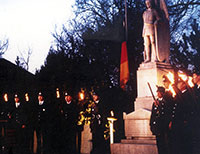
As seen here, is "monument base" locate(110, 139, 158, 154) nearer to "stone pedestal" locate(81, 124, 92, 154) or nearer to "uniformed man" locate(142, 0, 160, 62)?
"stone pedestal" locate(81, 124, 92, 154)

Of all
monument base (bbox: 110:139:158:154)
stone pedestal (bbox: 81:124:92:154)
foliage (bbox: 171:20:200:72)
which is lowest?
monument base (bbox: 110:139:158:154)

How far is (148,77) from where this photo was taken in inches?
491

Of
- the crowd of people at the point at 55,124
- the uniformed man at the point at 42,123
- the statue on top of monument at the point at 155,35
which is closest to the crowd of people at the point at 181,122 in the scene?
the statue on top of monument at the point at 155,35

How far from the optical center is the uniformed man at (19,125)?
15164 mm

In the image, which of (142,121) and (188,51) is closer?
(142,121)

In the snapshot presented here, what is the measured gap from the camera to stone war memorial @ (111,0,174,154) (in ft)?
37.7

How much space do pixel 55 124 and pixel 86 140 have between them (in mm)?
1142

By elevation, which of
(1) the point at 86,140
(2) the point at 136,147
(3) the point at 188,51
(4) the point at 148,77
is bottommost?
(2) the point at 136,147

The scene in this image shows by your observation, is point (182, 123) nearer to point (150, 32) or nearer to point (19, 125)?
point (150, 32)

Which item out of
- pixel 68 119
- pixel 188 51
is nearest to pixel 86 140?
pixel 68 119

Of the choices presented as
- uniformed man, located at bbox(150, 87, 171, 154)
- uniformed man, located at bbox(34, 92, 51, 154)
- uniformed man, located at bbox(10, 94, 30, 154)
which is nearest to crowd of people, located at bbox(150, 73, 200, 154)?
uniformed man, located at bbox(150, 87, 171, 154)

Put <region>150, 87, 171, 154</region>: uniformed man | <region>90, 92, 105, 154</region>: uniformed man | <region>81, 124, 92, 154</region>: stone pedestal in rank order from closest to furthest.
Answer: <region>150, 87, 171, 154</region>: uniformed man < <region>90, 92, 105, 154</region>: uniformed man < <region>81, 124, 92, 154</region>: stone pedestal

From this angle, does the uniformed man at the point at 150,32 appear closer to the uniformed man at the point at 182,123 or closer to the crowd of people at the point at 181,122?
the crowd of people at the point at 181,122

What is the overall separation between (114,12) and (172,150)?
19.9m
